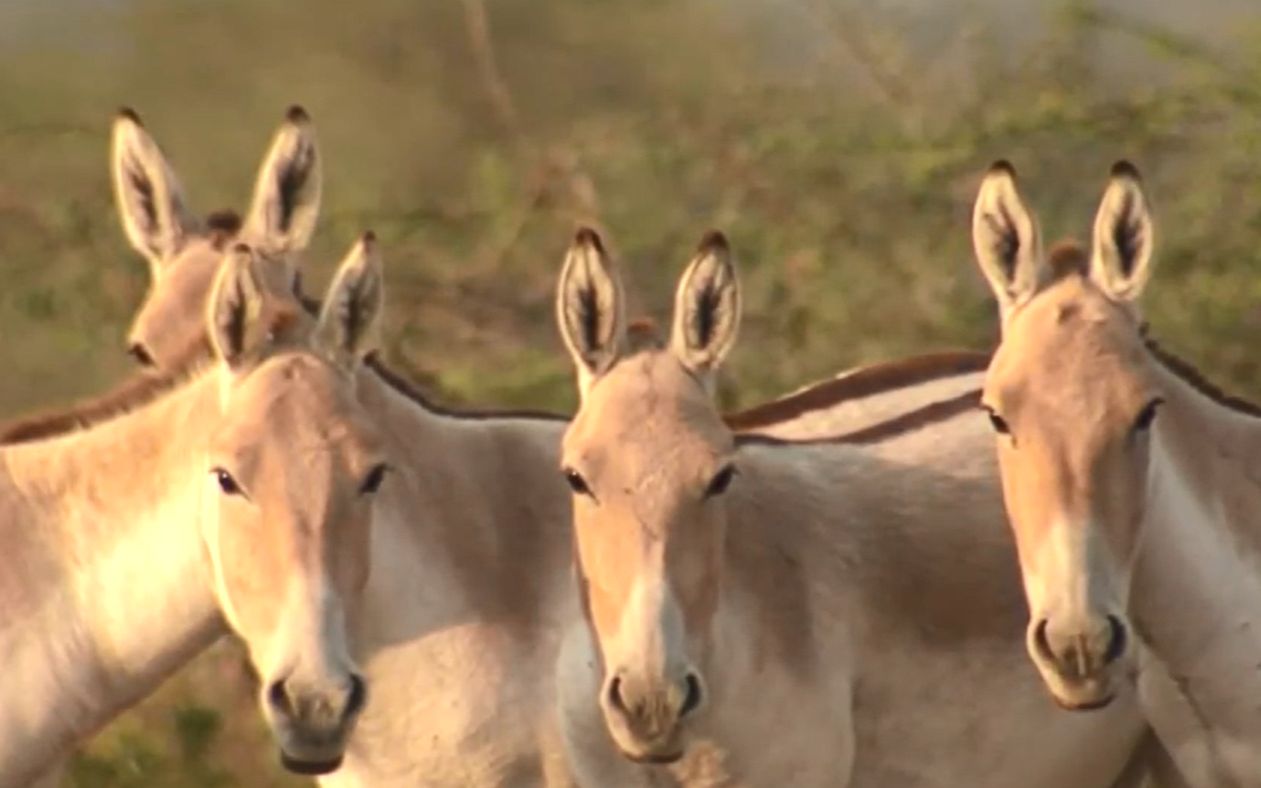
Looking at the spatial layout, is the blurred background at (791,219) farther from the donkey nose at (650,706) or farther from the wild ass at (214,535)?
the donkey nose at (650,706)

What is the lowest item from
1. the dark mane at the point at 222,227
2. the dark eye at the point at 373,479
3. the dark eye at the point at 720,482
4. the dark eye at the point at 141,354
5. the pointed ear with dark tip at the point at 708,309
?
the dark eye at the point at 141,354

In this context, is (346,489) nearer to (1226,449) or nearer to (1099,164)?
(1226,449)

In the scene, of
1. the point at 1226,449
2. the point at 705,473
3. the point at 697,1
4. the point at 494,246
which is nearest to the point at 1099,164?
the point at 494,246

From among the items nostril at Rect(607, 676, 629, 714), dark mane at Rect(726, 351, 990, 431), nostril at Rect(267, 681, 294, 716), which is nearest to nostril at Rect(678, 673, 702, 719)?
nostril at Rect(607, 676, 629, 714)

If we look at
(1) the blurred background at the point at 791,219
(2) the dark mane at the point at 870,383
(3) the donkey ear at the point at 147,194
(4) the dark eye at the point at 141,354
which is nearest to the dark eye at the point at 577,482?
(2) the dark mane at the point at 870,383

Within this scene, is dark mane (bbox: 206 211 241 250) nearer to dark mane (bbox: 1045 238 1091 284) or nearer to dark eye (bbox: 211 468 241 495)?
dark eye (bbox: 211 468 241 495)

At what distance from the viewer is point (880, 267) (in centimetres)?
1214

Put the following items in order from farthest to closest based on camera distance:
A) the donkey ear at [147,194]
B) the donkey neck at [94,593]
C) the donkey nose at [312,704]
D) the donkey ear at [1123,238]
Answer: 1. the donkey ear at [147,194]
2. the donkey neck at [94,593]
3. the donkey ear at [1123,238]
4. the donkey nose at [312,704]

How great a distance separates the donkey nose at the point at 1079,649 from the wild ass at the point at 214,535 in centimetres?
155

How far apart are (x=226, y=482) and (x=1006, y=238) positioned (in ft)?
6.42

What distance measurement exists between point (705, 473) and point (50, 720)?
5.78 ft

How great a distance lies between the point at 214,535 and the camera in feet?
27.0

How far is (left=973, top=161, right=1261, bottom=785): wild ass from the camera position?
8.02m

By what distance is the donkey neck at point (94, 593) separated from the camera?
8.57 meters
